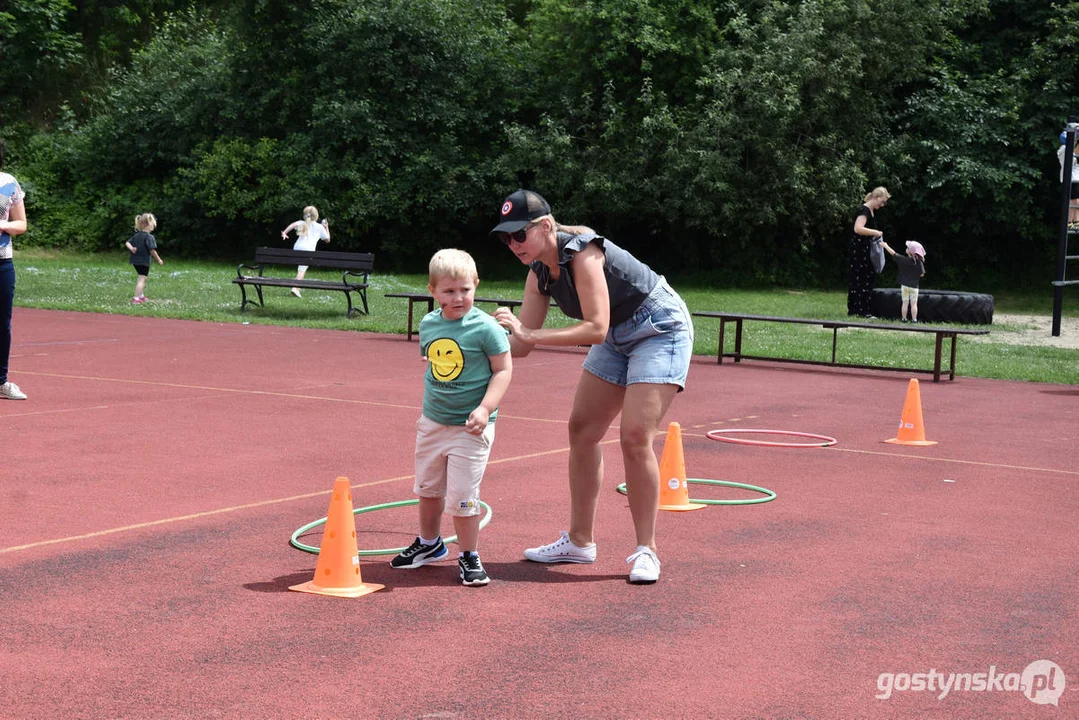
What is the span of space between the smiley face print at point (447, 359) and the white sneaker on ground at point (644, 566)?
117 centimetres

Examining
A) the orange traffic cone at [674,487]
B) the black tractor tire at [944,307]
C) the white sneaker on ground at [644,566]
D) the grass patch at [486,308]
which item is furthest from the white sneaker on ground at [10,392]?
the black tractor tire at [944,307]

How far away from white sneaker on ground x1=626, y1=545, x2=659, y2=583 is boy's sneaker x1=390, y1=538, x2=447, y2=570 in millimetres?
913

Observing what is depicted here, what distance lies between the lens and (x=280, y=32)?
3834 cm

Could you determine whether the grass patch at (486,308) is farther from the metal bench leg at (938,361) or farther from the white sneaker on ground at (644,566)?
the white sneaker on ground at (644,566)

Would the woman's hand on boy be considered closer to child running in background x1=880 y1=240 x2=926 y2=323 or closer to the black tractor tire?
child running in background x1=880 y1=240 x2=926 y2=323

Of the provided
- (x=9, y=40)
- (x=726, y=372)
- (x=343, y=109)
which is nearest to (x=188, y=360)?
(x=726, y=372)

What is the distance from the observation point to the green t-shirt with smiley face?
5.49 metres

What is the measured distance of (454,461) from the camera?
18.0 feet

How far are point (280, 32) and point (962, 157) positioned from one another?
66.8 ft

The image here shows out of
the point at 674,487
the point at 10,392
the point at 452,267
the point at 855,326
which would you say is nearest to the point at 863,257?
the point at 855,326

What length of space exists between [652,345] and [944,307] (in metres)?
17.4

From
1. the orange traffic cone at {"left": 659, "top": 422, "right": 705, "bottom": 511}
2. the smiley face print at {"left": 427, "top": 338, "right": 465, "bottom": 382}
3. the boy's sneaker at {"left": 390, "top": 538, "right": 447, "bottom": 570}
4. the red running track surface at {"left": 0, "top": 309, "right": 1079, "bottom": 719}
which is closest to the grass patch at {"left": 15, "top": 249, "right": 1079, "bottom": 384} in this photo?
the red running track surface at {"left": 0, "top": 309, "right": 1079, "bottom": 719}

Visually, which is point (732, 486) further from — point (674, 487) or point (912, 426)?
point (912, 426)

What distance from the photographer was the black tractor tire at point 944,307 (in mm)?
21938
